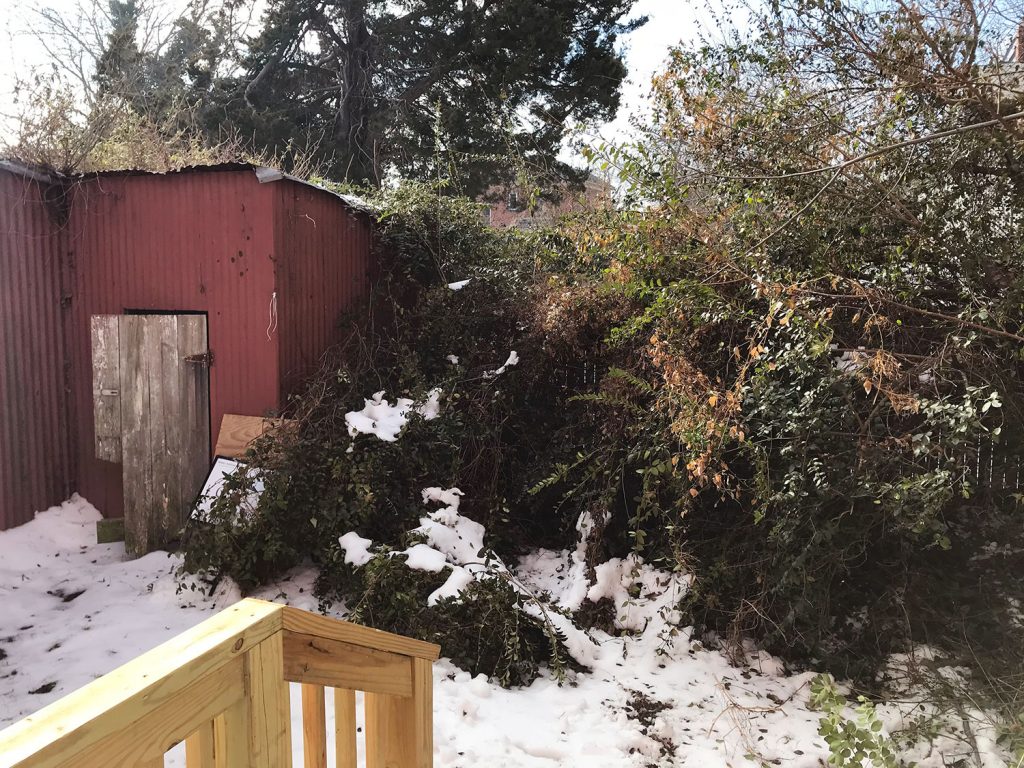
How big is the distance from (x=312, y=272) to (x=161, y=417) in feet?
6.44

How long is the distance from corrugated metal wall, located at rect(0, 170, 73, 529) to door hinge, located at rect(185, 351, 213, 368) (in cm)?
151

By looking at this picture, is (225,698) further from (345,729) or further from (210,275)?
(210,275)

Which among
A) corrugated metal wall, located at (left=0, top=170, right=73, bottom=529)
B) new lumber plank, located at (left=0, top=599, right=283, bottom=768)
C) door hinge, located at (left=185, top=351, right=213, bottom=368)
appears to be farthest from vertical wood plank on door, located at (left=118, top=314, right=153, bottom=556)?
new lumber plank, located at (left=0, top=599, right=283, bottom=768)

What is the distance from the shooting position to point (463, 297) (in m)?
6.56

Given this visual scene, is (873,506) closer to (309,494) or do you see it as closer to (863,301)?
(863,301)

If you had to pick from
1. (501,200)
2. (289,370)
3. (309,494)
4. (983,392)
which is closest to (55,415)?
(289,370)

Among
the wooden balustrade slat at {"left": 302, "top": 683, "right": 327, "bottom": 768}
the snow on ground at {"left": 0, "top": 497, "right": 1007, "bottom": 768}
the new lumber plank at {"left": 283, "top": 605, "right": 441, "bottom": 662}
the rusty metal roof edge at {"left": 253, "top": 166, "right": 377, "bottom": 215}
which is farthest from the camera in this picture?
the rusty metal roof edge at {"left": 253, "top": 166, "right": 377, "bottom": 215}

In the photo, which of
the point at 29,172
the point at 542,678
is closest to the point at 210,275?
the point at 29,172

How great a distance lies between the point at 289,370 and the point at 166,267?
1569mm

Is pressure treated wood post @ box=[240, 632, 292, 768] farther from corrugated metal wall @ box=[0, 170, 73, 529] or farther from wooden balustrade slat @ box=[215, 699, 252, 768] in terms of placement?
corrugated metal wall @ box=[0, 170, 73, 529]

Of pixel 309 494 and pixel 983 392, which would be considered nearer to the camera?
pixel 983 392

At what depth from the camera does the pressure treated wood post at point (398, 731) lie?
198 centimetres

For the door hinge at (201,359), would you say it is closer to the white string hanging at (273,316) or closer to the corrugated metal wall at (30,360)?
the white string hanging at (273,316)

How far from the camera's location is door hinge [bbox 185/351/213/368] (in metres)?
5.80
